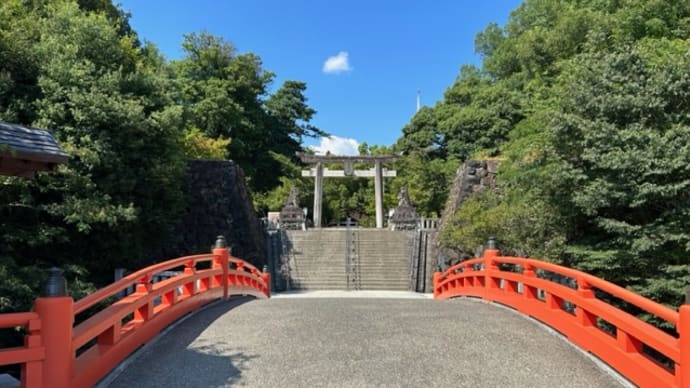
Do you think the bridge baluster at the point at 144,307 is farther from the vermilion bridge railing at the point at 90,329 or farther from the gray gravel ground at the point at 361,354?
the gray gravel ground at the point at 361,354

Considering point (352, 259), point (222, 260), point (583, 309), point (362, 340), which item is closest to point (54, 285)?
point (362, 340)

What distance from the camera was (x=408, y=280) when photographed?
1836 cm

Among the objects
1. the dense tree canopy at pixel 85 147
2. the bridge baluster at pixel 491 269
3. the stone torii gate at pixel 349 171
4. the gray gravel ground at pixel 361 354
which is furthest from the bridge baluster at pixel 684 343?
the stone torii gate at pixel 349 171

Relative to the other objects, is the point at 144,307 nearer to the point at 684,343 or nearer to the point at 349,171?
the point at 684,343

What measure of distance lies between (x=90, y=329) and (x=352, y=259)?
1625 cm

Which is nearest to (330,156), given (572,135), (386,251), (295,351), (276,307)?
(386,251)

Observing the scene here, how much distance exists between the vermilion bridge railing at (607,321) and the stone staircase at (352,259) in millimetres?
11313

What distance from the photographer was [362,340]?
15.1ft

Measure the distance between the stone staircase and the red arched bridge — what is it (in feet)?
39.2

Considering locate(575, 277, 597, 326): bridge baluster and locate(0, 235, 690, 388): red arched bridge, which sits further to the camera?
A: locate(575, 277, 597, 326): bridge baluster

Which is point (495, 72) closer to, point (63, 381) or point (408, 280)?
point (408, 280)

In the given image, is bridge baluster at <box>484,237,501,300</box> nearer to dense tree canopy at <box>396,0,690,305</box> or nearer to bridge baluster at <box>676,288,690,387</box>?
dense tree canopy at <box>396,0,690,305</box>

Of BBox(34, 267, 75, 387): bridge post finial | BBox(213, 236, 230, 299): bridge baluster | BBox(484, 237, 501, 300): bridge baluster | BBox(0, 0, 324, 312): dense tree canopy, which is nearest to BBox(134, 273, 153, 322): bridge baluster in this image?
BBox(34, 267, 75, 387): bridge post finial

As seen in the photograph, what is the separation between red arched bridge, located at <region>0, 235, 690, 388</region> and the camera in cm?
304
